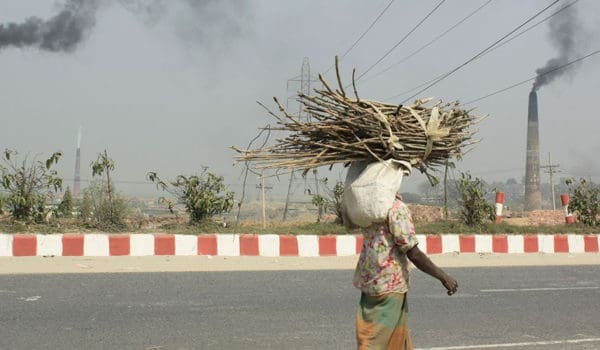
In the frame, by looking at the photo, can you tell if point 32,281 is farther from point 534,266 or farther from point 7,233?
point 534,266

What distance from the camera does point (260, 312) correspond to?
24.3 ft

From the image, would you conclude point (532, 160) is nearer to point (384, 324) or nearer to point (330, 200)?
point (330, 200)

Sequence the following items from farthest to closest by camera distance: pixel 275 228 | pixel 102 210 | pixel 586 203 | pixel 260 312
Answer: pixel 586 203 < pixel 275 228 < pixel 102 210 < pixel 260 312

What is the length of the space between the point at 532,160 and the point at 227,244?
95258mm

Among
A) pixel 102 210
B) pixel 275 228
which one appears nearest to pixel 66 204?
pixel 102 210

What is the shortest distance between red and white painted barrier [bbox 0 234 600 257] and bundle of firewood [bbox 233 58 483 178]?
848 cm

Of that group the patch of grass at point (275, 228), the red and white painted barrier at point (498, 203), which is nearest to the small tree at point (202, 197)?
the patch of grass at point (275, 228)

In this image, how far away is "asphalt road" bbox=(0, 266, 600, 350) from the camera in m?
6.09

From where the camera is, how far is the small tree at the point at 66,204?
45.4 ft

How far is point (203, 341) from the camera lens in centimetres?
599

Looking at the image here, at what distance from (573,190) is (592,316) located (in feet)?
39.8

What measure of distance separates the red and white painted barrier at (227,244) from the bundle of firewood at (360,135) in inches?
334

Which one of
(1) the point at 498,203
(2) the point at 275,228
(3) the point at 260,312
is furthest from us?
(1) the point at 498,203

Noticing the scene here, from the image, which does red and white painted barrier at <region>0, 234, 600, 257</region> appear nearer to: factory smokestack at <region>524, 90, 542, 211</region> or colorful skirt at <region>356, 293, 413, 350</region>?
colorful skirt at <region>356, 293, 413, 350</region>
